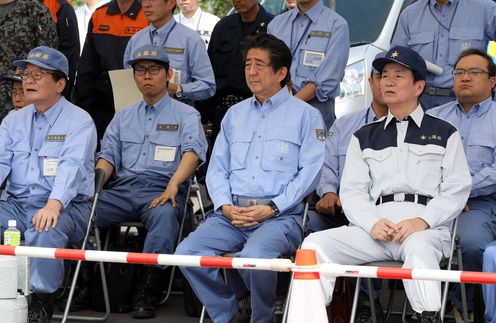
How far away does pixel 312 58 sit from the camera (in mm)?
9289

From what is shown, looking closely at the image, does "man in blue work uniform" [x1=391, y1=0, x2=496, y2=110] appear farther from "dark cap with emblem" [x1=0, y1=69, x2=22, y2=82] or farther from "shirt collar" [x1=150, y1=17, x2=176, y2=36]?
"dark cap with emblem" [x1=0, y1=69, x2=22, y2=82]

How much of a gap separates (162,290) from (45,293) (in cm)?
143

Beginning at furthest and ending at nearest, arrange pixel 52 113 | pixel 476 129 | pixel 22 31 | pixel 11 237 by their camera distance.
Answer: pixel 22 31 < pixel 52 113 < pixel 476 129 < pixel 11 237

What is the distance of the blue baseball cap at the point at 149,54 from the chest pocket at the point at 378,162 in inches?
80.2

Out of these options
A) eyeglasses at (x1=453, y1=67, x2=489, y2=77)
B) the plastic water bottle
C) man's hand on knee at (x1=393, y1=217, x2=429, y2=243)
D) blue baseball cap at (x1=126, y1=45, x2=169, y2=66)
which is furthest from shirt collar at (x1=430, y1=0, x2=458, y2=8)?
the plastic water bottle

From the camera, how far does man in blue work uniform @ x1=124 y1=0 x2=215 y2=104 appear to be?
9.63 meters

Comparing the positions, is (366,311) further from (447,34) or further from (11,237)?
(447,34)

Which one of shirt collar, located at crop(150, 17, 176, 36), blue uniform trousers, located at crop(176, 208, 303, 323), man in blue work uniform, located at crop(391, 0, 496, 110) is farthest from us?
shirt collar, located at crop(150, 17, 176, 36)

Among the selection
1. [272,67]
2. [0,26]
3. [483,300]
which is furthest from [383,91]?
[0,26]

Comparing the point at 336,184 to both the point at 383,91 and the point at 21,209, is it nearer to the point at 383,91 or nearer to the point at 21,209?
the point at 383,91

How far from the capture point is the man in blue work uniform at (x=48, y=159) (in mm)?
8234

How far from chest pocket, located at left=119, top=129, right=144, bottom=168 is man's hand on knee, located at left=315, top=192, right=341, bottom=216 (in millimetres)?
1502

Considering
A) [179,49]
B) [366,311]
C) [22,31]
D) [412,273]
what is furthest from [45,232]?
[412,273]

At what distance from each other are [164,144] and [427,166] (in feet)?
7.53
